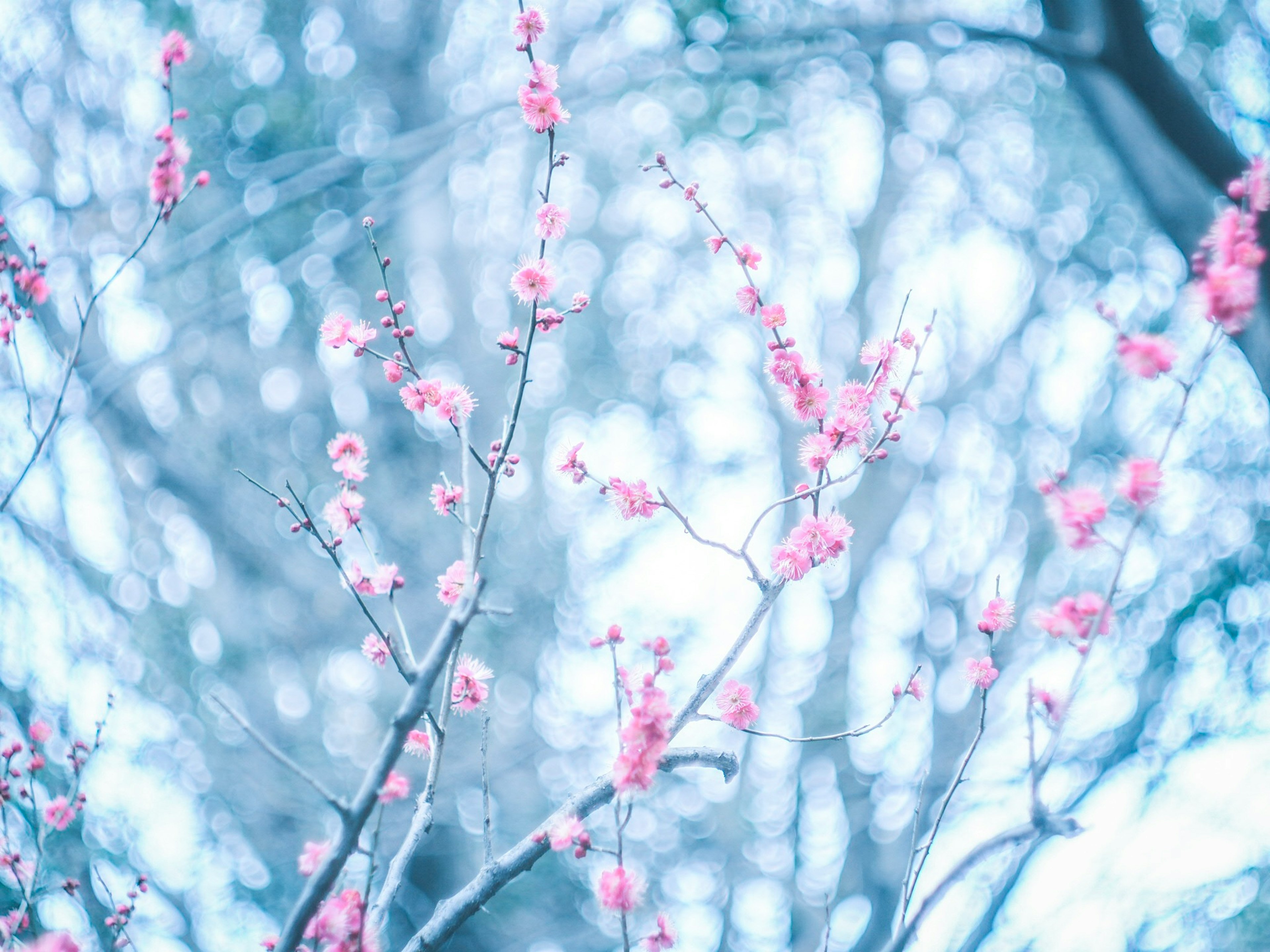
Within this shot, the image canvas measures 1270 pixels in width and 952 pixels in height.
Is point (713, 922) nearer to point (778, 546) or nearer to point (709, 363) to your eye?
point (709, 363)

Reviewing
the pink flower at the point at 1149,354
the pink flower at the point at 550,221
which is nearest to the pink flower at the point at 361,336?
the pink flower at the point at 550,221

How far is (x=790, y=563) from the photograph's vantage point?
152 centimetres

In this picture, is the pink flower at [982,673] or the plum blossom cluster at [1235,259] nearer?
the plum blossom cluster at [1235,259]

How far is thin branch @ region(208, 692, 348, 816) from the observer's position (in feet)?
3.31

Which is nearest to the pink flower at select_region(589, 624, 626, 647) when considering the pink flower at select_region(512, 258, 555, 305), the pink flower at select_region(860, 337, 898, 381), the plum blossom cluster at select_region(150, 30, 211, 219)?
the pink flower at select_region(512, 258, 555, 305)

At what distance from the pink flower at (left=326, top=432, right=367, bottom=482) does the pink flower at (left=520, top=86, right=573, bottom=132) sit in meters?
0.75

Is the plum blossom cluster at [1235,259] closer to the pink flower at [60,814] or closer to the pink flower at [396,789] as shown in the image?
the pink flower at [396,789]

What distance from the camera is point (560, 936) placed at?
494 centimetres

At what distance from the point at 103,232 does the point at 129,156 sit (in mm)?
632

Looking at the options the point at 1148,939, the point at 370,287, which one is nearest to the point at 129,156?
the point at 370,287

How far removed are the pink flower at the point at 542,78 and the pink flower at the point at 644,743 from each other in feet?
3.89

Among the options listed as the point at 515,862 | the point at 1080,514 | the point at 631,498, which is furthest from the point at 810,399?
the point at 515,862

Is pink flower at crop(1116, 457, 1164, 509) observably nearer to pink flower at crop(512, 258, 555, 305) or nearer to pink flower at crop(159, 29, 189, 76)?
pink flower at crop(512, 258, 555, 305)

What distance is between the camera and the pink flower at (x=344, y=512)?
1.65 metres
